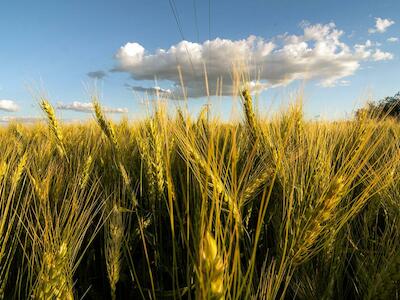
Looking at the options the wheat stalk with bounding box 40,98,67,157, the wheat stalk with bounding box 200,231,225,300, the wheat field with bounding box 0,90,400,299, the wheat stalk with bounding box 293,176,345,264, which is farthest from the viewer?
the wheat stalk with bounding box 40,98,67,157

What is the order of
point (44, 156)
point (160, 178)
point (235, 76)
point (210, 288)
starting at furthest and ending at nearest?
point (44, 156) → point (160, 178) → point (235, 76) → point (210, 288)

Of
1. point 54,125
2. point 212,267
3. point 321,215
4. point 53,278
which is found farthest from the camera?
point 54,125

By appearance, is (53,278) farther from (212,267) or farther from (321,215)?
(321,215)

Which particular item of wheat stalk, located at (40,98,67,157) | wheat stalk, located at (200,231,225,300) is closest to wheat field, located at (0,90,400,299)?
wheat stalk, located at (200,231,225,300)

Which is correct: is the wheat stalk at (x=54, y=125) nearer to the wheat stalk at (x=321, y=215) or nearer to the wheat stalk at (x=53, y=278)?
the wheat stalk at (x=53, y=278)

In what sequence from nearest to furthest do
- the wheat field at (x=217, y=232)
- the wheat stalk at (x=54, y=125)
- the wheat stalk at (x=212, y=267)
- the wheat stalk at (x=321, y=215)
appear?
Answer: 1. the wheat stalk at (x=212, y=267)
2. the wheat field at (x=217, y=232)
3. the wheat stalk at (x=321, y=215)
4. the wheat stalk at (x=54, y=125)

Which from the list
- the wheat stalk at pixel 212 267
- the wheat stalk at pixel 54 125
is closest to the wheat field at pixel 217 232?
the wheat stalk at pixel 212 267

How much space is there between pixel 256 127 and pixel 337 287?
0.70 meters

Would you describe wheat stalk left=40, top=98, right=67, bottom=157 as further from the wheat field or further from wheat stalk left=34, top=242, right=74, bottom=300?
wheat stalk left=34, top=242, right=74, bottom=300

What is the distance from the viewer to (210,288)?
0.54 meters

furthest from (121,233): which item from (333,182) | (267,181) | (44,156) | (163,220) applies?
(44,156)

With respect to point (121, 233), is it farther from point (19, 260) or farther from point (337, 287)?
point (337, 287)

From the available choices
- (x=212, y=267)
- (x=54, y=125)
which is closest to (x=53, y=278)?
(x=212, y=267)

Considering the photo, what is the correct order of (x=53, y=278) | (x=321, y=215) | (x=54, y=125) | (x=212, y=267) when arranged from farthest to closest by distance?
(x=54, y=125)
(x=321, y=215)
(x=53, y=278)
(x=212, y=267)
